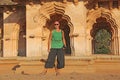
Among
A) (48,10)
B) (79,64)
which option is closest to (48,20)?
(48,10)

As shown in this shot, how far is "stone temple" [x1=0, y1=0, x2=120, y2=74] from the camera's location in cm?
1402

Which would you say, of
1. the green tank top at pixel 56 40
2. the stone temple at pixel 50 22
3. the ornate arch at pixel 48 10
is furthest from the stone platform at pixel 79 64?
the ornate arch at pixel 48 10

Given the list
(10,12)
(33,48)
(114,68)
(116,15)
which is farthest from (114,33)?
(10,12)

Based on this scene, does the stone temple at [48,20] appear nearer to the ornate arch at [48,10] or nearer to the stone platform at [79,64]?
the ornate arch at [48,10]

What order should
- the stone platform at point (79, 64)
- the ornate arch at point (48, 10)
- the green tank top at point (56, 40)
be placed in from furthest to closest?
the ornate arch at point (48, 10)
the stone platform at point (79, 64)
the green tank top at point (56, 40)

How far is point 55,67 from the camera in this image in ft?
38.5

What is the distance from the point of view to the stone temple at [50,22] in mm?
14023

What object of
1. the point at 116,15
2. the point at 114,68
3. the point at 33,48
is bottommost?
the point at 114,68

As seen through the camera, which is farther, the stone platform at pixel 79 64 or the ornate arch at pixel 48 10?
the ornate arch at pixel 48 10

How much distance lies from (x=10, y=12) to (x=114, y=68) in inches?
263

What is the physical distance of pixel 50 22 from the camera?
54.5ft

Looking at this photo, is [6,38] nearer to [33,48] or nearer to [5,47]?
[5,47]

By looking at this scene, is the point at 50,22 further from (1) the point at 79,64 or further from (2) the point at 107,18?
(1) the point at 79,64

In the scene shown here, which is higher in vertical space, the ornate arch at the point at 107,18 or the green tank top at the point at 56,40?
the ornate arch at the point at 107,18
